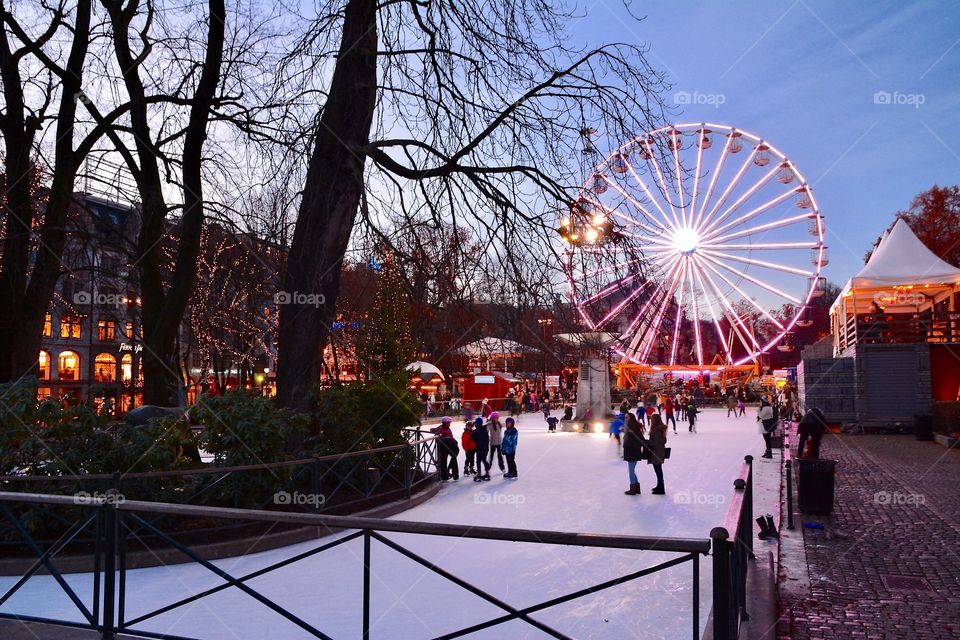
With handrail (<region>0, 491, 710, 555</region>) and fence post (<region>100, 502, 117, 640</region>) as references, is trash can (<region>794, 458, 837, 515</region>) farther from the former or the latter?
fence post (<region>100, 502, 117, 640</region>)

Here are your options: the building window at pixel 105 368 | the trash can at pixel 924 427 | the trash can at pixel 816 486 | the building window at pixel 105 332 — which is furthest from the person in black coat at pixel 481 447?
the building window at pixel 105 368

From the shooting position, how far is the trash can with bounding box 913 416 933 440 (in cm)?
2353

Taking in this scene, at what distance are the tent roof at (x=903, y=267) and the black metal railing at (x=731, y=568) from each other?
25408mm

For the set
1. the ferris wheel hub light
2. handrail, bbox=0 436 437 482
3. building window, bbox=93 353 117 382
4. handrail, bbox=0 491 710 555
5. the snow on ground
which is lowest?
the snow on ground

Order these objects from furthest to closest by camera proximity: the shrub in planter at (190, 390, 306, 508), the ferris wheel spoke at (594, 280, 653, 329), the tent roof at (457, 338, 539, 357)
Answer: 1. the shrub in planter at (190, 390, 306, 508)
2. the tent roof at (457, 338, 539, 357)
3. the ferris wheel spoke at (594, 280, 653, 329)

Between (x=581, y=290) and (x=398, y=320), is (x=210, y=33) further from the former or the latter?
(x=398, y=320)

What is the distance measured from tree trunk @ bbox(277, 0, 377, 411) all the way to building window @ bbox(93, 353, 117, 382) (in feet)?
151

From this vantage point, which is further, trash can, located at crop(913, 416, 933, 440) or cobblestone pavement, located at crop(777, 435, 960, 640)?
trash can, located at crop(913, 416, 933, 440)

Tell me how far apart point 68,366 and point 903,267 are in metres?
47.6

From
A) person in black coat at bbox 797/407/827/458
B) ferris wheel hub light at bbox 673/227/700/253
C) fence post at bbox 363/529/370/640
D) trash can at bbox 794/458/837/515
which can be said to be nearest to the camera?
fence post at bbox 363/529/370/640

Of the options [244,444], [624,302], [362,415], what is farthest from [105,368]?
[624,302]

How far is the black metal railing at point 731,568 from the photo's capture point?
343 centimetres

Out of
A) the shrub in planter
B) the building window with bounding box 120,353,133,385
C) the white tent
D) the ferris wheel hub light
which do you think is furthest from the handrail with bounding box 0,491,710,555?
the building window with bounding box 120,353,133,385

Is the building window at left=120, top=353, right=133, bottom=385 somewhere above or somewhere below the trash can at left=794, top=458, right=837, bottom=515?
above
